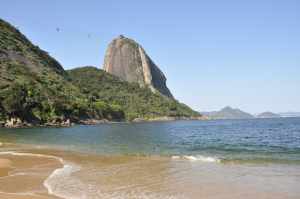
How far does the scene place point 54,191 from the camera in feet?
48.2

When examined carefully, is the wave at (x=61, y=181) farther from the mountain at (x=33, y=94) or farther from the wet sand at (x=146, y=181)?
the mountain at (x=33, y=94)

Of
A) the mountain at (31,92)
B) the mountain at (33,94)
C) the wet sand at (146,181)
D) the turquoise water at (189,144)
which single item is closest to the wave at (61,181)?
the wet sand at (146,181)

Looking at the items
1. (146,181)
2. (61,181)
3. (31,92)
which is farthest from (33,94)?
(146,181)

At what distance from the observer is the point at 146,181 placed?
55.7 feet

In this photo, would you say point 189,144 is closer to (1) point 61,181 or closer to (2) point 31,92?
(1) point 61,181

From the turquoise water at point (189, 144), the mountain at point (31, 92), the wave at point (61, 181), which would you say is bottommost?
the wave at point (61, 181)

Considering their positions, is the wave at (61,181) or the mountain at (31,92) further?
the mountain at (31,92)

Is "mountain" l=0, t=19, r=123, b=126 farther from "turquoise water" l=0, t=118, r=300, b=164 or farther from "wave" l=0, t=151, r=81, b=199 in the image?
"wave" l=0, t=151, r=81, b=199

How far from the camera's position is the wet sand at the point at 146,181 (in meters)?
14.1

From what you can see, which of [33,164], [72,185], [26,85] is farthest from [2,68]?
[72,185]

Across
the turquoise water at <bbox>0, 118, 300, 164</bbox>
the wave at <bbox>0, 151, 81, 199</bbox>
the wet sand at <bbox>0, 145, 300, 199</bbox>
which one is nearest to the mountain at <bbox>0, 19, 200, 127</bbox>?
the turquoise water at <bbox>0, 118, 300, 164</bbox>

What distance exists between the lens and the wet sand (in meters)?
14.1

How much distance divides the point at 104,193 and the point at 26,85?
114795 mm

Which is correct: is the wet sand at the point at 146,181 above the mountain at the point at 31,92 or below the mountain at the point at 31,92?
below
